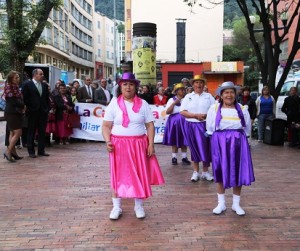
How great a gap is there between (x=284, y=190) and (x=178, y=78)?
100 feet

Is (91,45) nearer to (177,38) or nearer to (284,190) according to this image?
(177,38)

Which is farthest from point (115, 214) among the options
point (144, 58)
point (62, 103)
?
point (144, 58)

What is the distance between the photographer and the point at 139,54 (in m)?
13.9

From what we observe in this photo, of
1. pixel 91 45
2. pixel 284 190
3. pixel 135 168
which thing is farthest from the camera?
pixel 91 45

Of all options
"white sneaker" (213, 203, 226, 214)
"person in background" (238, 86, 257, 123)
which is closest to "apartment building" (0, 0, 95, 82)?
"person in background" (238, 86, 257, 123)

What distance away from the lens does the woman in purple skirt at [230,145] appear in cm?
525

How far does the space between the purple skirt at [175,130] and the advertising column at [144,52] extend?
5.56 m

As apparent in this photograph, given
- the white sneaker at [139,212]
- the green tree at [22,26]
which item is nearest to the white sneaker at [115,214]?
the white sneaker at [139,212]

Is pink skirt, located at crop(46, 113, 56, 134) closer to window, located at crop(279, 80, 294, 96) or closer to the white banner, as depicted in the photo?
the white banner

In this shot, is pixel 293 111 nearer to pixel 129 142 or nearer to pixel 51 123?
pixel 51 123

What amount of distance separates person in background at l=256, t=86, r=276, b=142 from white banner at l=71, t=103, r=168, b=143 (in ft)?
9.83

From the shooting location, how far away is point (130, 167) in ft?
16.5

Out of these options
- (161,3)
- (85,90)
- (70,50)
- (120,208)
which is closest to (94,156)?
(85,90)

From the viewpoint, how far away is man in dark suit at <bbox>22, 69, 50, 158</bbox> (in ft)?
30.3
